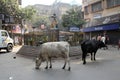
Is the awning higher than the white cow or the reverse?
higher

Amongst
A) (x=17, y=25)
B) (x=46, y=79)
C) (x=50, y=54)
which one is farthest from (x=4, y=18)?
(x=46, y=79)

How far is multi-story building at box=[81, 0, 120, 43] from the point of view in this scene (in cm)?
3828

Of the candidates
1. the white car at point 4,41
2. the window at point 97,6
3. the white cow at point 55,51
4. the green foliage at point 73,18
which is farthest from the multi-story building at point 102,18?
the white cow at point 55,51

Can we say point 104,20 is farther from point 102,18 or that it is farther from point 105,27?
point 105,27

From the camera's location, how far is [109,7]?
138 feet

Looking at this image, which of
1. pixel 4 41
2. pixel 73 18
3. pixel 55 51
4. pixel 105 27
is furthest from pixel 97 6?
pixel 55 51

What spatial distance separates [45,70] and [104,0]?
108 ft

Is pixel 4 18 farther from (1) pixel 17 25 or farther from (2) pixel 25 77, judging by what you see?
(2) pixel 25 77

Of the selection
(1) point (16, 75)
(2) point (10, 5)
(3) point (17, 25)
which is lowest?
(1) point (16, 75)

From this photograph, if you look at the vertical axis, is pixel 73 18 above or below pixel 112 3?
below

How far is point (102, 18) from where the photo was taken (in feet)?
139

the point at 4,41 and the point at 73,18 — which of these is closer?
the point at 4,41

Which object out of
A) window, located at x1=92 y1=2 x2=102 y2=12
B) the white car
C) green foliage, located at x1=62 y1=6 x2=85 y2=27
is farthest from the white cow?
green foliage, located at x1=62 y1=6 x2=85 y2=27

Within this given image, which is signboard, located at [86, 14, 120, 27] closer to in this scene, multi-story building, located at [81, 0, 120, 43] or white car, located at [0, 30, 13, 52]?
multi-story building, located at [81, 0, 120, 43]
